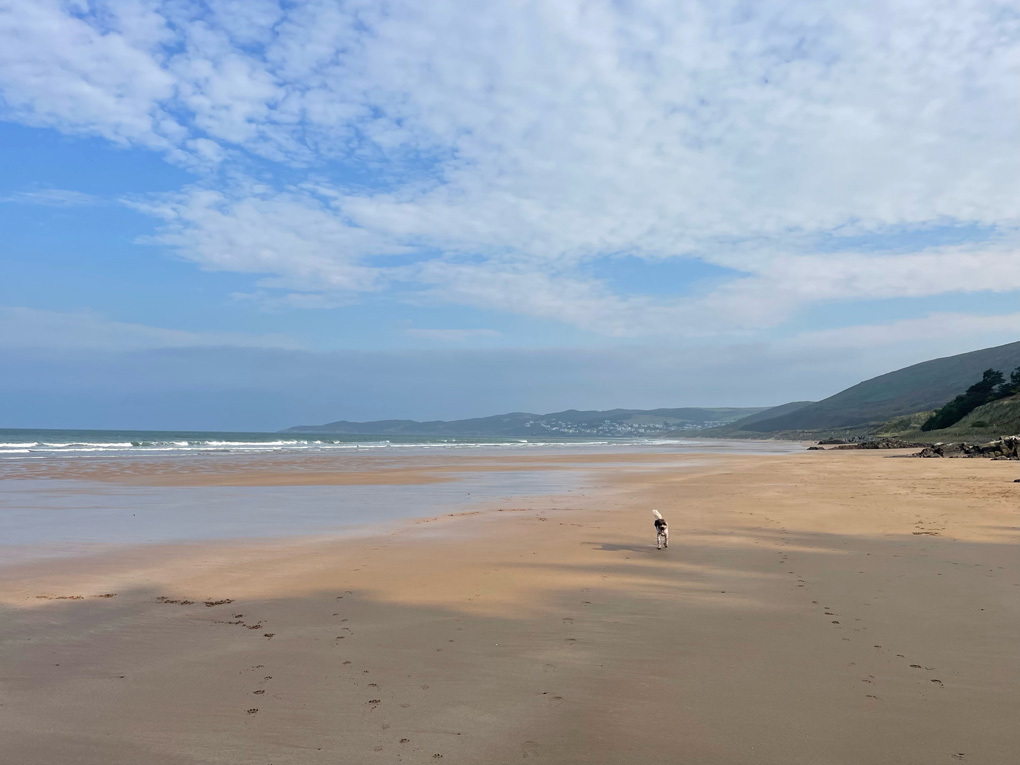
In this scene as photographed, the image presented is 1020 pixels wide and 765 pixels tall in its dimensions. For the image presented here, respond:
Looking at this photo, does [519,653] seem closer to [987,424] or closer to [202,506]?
[202,506]

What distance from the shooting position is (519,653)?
540 centimetres

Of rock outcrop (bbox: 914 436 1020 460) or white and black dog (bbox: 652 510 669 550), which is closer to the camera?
white and black dog (bbox: 652 510 669 550)

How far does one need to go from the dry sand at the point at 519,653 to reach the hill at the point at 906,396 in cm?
14969

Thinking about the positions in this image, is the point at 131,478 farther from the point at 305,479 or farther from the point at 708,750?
the point at 708,750

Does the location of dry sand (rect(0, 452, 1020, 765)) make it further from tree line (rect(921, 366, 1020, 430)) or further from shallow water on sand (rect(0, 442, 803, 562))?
tree line (rect(921, 366, 1020, 430))

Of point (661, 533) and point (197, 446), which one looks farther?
point (197, 446)

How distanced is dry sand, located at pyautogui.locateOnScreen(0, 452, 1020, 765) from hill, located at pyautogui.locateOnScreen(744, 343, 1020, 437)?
150m

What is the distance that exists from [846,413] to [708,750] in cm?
18629

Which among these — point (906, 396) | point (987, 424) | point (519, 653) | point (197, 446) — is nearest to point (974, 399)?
point (987, 424)

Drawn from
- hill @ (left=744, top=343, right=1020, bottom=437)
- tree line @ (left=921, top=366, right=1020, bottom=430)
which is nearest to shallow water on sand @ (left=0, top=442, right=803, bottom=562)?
tree line @ (left=921, top=366, right=1020, bottom=430)

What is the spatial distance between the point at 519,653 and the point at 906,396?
19133 centimetres

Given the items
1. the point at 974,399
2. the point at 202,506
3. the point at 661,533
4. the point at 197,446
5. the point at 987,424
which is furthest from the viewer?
the point at 197,446

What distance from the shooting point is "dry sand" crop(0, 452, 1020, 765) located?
388cm

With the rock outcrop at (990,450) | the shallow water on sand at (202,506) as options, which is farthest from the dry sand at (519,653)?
the rock outcrop at (990,450)
